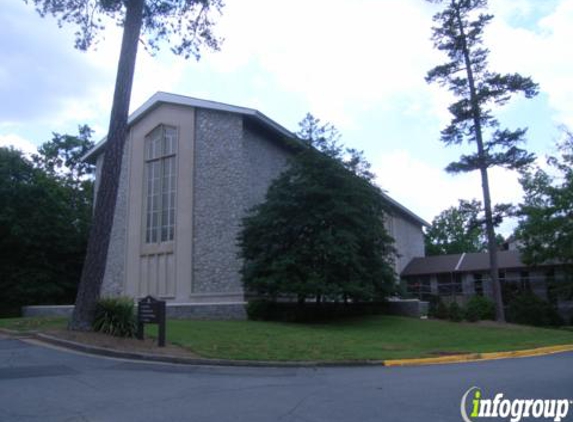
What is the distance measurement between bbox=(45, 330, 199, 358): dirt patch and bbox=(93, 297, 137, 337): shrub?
0.28 meters

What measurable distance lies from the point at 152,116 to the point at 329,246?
14904mm

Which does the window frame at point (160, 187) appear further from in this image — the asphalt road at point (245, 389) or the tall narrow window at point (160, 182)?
the asphalt road at point (245, 389)

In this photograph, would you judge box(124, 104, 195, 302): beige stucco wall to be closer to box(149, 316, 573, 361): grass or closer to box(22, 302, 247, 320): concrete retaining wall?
box(22, 302, 247, 320): concrete retaining wall

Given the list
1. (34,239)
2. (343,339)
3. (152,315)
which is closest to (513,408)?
(152,315)

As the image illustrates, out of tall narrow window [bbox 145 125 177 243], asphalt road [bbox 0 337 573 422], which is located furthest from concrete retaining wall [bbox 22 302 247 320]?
asphalt road [bbox 0 337 573 422]

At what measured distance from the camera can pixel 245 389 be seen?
875cm

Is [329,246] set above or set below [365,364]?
above

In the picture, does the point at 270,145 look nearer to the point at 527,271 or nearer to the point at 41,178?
the point at 41,178

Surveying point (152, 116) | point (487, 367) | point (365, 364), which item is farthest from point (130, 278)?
point (487, 367)

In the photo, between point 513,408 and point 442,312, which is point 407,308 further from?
point 513,408

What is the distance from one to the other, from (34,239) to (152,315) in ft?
87.6

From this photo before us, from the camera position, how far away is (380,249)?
23.8m

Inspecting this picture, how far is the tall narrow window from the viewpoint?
96.0 feet

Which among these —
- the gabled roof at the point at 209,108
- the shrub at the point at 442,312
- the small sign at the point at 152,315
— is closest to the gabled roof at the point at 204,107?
the gabled roof at the point at 209,108
